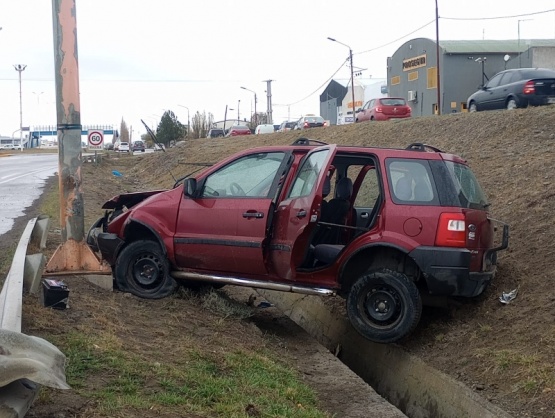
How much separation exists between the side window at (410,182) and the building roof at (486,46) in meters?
41.1

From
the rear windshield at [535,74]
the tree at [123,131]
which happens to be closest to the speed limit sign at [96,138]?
the rear windshield at [535,74]

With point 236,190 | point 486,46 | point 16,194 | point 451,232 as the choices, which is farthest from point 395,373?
point 486,46

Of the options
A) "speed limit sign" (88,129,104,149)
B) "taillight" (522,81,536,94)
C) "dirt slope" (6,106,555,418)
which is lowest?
"dirt slope" (6,106,555,418)

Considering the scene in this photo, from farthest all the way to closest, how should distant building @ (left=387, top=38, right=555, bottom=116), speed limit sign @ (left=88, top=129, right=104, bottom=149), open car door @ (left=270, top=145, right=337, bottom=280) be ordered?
1. distant building @ (left=387, top=38, right=555, bottom=116)
2. speed limit sign @ (left=88, top=129, right=104, bottom=149)
3. open car door @ (left=270, top=145, right=337, bottom=280)

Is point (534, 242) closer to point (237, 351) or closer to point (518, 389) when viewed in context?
point (518, 389)

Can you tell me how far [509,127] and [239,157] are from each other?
7.72 metres

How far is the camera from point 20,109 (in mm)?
94625

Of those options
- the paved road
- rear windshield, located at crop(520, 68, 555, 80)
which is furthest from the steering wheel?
rear windshield, located at crop(520, 68, 555, 80)

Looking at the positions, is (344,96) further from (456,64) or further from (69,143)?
(69,143)

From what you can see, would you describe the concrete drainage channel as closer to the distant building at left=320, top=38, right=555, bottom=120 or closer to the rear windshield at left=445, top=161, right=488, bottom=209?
the rear windshield at left=445, top=161, right=488, bottom=209

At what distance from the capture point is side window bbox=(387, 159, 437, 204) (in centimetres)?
727

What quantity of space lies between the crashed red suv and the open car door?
1cm

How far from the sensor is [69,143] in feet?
28.8

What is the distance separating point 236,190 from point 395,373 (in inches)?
99.9
